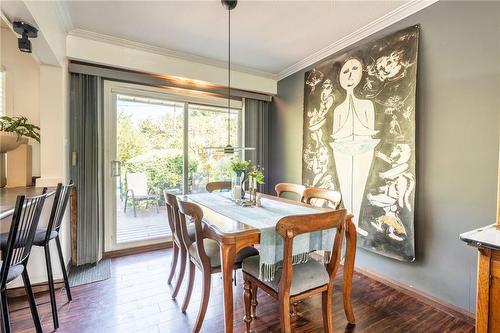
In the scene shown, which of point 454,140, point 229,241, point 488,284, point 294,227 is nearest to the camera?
point 488,284

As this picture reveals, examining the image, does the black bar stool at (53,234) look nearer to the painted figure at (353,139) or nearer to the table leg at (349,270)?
the table leg at (349,270)

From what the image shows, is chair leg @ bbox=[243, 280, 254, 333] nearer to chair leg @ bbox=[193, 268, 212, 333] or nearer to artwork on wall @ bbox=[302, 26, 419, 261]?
chair leg @ bbox=[193, 268, 212, 333]

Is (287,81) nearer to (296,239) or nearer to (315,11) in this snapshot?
(315,11)

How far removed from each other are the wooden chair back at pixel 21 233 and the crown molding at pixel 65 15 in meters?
1.77

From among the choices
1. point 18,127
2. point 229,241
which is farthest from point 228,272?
point 18,127

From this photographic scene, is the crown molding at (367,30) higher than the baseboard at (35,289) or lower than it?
higher

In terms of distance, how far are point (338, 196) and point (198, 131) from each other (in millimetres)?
2288

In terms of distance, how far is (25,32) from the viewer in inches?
67.4

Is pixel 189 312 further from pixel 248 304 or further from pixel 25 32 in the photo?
pixel 25 32

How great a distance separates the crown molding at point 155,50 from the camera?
268 centimetres

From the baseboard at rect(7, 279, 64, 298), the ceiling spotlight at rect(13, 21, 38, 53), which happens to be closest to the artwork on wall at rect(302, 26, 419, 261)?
the ceiling spotlight at rect(13, 21, 38, 53)

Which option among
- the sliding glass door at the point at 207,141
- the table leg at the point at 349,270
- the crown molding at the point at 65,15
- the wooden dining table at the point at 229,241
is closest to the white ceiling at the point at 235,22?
the crown molding at the point at 65,15

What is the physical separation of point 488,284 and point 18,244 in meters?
2.50

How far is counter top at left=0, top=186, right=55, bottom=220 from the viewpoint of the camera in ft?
4.95
